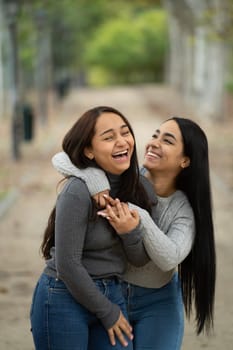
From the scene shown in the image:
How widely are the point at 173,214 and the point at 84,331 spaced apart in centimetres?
65

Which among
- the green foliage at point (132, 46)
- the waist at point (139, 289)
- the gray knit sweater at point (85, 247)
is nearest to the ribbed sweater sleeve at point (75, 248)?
the gray knit sweater at point (85, 247)

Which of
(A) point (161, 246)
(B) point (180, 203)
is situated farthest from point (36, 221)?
(A) point (161, 246)

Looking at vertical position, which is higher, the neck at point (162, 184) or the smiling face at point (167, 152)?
the smiling face at point (167, 152)

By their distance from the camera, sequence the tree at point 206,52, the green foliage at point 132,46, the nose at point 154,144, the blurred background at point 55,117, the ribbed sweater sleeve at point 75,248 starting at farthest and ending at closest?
the green foliage at point 132,46 → the tree at point 206,52 → the blurred background at point 55,117 → the nose at point 154,144 → the ribbed sweater sleeve at point 75,248

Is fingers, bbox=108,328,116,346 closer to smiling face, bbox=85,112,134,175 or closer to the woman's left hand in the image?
the woman's left hand

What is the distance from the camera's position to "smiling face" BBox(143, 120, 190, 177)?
126 inches

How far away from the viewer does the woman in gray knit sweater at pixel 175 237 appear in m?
3.14

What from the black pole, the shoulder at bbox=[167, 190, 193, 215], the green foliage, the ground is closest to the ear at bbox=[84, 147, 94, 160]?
the shoulder at bbox=[167, 190, 193, 215]

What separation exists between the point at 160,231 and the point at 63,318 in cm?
53

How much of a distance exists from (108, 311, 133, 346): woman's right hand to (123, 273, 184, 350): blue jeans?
186 mm

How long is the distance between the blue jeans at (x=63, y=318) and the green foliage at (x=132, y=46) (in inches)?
2275

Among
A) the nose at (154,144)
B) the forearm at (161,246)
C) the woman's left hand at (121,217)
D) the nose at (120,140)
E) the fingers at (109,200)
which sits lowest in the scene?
the forearm at (161,246)

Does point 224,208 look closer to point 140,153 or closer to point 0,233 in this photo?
point 0,233

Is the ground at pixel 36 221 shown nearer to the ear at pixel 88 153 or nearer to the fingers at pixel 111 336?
the fingers at pixel 111 336
